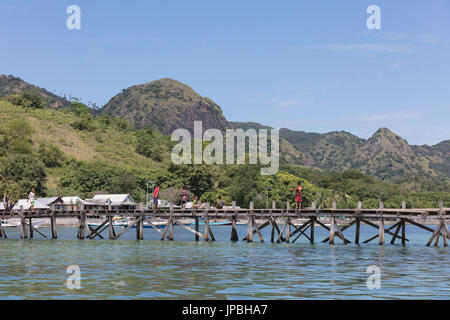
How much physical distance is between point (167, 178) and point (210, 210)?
360 feet

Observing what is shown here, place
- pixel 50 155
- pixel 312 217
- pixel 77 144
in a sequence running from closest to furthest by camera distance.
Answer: pixel 312 217 < pixel 50 155 < pixel 77 144

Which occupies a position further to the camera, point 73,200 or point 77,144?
point 77,144

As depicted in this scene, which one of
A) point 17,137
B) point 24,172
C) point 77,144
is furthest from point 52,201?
point 77,144

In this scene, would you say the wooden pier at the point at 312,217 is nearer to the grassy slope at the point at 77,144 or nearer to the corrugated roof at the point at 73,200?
the corrugated roof at the point at 73,200

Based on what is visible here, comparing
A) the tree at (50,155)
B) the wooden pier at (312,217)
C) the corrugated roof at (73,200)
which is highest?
the tree at (50,155)

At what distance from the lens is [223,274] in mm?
30781

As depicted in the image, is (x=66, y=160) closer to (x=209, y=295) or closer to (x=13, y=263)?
(x=13, y=263)

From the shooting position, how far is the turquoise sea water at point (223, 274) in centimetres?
2406

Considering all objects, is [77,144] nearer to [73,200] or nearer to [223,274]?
[73,200]

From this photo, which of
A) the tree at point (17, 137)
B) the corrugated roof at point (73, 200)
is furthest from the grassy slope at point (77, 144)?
the corrugated roof at point (73, 200)

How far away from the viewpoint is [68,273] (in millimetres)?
30594

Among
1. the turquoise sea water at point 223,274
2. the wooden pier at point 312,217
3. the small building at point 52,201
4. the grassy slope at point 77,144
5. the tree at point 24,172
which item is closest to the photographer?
the turquoise sea water at point 223,274

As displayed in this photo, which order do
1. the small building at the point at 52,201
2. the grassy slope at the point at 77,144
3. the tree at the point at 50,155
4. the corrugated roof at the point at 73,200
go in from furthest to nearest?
the grassy slope at the point at 77,144 → the tree at the point at 50,155 → the corrugated roof at the point at 73,200 → the small building at the point at 52,201

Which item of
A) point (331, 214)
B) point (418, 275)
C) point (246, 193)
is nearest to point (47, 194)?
point (246, 193)
